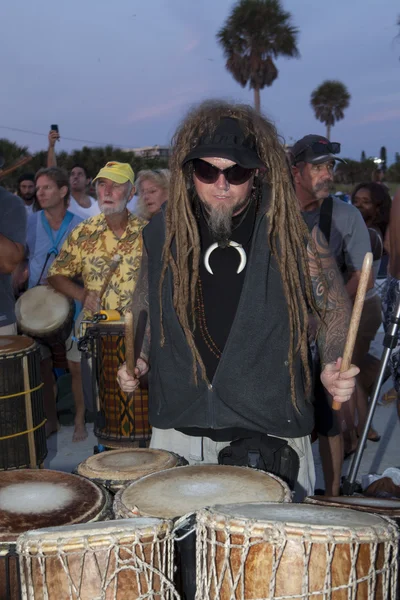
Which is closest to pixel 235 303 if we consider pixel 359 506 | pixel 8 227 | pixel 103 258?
pixel 359 506

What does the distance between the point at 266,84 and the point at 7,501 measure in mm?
33258

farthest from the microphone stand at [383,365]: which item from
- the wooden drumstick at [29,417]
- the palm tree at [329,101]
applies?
the palm tree at [329,101]

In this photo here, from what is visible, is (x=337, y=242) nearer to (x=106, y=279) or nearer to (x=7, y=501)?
(x=106, y=279)

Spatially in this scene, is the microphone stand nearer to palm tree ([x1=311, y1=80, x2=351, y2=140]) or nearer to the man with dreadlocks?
the man with dreadlocks

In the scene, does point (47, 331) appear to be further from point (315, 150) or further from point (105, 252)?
point (315, 150)

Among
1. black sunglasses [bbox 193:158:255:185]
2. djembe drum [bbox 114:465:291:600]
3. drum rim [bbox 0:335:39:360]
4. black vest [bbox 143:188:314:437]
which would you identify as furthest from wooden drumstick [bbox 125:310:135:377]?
drum rim [bbox 0:335:39:360]

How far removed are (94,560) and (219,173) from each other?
4.62ft

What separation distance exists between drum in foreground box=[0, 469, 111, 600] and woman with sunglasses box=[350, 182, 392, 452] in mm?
2419

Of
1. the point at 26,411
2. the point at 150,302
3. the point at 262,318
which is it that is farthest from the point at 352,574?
the point at 26,411

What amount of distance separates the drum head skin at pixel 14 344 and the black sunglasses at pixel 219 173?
1.75 meters

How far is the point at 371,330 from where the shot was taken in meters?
5.04

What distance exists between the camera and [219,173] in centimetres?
250

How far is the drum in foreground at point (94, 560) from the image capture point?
1.69 m

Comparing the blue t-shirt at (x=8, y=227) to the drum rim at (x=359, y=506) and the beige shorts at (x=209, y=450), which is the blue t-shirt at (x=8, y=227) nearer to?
the beige shorts at (x=209, y=450)
